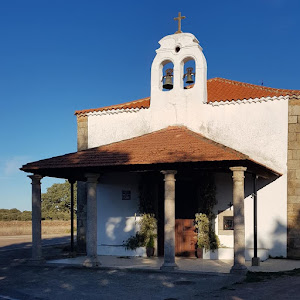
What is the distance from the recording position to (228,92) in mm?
18172

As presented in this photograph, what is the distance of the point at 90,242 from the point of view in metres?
14.0

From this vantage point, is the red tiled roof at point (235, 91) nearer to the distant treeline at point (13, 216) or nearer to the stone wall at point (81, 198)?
the stone wall at point (81, 198)

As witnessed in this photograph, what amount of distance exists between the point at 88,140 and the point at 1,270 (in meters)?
6.34

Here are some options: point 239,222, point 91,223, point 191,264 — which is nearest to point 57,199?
point 91,223

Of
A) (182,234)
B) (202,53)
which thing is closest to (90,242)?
(182,234)

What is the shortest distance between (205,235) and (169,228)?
3205 millimetres

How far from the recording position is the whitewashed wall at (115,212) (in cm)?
1727

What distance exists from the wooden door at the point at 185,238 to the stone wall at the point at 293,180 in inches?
127

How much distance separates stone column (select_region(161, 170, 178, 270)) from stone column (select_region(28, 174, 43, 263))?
14.1 feet

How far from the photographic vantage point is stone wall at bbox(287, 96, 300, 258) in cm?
1524

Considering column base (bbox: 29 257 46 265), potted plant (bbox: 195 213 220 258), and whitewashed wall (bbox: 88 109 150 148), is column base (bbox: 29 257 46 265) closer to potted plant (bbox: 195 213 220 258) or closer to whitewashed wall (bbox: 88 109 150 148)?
whitewashed wall (bbox: 88 109 150 148)

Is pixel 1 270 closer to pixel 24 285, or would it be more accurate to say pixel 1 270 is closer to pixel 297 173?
pixel 24 285

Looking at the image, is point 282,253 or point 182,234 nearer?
point 282,253

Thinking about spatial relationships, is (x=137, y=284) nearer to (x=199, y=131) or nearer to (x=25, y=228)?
(x=199, y=131)
